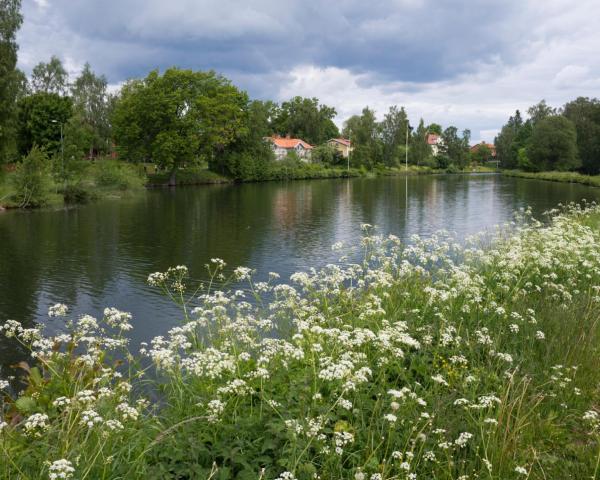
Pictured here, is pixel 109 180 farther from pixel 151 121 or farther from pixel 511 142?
pixel 511 142

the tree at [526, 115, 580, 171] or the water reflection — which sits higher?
the tree at [526, 115, 580, 171]

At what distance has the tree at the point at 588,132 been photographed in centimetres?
9312

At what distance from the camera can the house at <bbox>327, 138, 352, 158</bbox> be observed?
376 feet

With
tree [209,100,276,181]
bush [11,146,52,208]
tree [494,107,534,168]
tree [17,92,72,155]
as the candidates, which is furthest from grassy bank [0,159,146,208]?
tree [494,107,534,168]

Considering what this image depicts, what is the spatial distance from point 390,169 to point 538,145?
32.0 metres

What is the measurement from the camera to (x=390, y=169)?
118 m

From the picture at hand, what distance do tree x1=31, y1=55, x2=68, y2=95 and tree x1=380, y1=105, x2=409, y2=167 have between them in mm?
71081

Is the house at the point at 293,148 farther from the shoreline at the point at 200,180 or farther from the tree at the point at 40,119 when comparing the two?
the tree at the point at 40,119

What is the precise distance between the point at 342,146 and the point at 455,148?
38318mm

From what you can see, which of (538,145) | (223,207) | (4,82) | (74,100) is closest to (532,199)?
(223,207)

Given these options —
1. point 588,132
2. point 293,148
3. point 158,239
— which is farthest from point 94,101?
point 588,132

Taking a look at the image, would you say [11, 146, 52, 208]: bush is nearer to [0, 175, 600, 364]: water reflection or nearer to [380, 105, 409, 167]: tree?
[0, 175, 600, 364]: water reflection

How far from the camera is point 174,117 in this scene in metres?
65.2

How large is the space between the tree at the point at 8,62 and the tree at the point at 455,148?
122 metres
